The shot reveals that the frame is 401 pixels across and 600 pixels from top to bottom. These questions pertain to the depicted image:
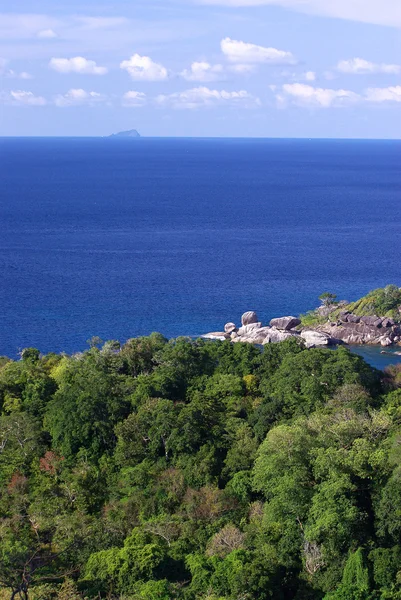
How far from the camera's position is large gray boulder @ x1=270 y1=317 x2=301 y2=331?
69.4 m

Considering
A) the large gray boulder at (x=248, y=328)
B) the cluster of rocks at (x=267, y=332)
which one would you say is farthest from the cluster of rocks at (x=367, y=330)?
the large gray boulder at (x=248, y=328)

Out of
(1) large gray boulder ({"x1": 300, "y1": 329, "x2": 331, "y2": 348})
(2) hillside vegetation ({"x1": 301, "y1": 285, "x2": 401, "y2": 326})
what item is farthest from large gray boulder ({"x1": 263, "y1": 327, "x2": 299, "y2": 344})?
(2) hillside vegetation ({"x1": 301, "y1": 285, "x2": 401, "y2": 326})

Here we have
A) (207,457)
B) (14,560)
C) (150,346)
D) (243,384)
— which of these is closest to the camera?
(14,560)

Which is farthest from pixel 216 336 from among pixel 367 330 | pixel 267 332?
pixel 367 330

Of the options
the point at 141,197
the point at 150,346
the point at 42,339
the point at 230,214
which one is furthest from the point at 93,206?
the point at 150,346

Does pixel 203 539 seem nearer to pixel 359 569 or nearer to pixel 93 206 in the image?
pixel 359 569

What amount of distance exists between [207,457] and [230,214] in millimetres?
104255

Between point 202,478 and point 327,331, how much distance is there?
3951 cm

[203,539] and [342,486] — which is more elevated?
[342,486]

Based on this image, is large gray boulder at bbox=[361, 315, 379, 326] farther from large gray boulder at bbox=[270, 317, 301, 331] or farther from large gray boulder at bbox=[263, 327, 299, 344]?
large gray boulder at bbox=[263, 327, 299, 344]

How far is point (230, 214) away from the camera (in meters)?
135

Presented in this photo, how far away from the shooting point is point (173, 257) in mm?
99375

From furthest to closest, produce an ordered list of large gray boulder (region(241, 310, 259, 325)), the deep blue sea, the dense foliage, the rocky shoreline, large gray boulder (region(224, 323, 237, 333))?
the deep blue sea < large gray boulder (region(241, 310, 259, 325)) < large gray boulder (region(224, 323, 237, 333)) < the rocky shoreline < the dense foliage

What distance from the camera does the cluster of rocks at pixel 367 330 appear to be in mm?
68000
